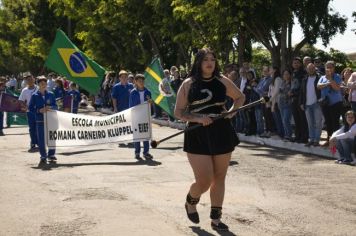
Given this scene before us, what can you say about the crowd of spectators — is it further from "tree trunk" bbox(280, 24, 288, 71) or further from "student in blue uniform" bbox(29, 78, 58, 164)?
"tree trunk" bbox(280, 24, 288, 71)

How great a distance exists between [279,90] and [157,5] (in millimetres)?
10463

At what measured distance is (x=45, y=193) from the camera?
893 centimetres

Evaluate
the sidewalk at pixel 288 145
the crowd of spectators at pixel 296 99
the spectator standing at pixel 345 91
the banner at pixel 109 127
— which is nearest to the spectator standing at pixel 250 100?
the crowd of spectators at pixel 296 99

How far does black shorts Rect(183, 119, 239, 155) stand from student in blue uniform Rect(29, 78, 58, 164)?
19.7ft

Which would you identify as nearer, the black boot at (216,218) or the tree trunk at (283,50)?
the black boot at (216,218)

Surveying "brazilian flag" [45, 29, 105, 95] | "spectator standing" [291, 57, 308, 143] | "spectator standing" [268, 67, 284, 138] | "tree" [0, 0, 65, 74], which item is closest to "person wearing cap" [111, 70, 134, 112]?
"brazilian flag" [45, 29, 105, 95]

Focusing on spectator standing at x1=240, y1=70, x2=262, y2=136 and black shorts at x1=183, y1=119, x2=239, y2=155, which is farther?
spectator standing at x1=240, y1=70, x2=262, y2=136

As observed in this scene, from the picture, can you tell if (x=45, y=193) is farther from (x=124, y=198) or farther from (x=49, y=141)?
(x=49, y=141)

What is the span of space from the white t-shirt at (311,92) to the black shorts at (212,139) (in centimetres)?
717

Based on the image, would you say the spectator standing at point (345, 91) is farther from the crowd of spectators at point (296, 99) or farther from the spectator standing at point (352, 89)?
the spectator standing at point (352, 89)

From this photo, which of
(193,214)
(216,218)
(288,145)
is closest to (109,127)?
(288,145)

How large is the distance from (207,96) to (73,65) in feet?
33.3

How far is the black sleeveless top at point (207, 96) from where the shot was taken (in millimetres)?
6695

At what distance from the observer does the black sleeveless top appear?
22.0ft
